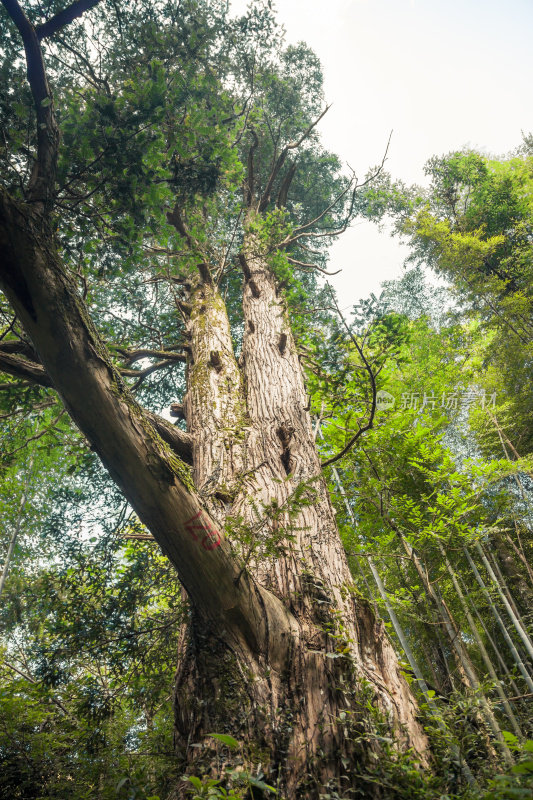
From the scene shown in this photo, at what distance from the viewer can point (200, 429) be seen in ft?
10.4

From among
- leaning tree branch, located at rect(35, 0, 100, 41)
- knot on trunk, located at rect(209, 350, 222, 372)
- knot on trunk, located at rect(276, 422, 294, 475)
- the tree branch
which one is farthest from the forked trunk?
leaning tree branch, located at rect(35, 0, 100, 41)

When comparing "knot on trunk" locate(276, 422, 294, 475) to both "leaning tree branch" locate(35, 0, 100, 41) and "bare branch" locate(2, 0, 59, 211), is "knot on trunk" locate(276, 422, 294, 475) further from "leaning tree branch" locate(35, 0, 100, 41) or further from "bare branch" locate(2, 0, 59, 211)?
"leaning tree branch" locate(35, 0, 100, 41)

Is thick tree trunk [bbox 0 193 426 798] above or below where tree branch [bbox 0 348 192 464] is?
below

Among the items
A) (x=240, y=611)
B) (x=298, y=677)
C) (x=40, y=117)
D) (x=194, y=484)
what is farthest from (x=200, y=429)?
(x=40, y=117)

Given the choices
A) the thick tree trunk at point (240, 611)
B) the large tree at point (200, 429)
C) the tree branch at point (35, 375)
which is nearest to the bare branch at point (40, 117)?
the large tree at point (200, 429)

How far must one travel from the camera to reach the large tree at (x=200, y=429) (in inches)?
62.4

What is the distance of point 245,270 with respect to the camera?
509 centimetres

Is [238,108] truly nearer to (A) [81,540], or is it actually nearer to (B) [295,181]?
(B) [295,181]

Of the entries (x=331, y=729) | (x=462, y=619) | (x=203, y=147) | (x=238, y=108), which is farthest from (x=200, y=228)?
(x=462, y=619)

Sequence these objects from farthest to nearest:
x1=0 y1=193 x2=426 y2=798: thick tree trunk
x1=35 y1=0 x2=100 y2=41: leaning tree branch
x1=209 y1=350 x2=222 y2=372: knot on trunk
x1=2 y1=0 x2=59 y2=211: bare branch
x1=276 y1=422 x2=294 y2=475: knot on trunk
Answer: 1. x1=209 y1=350 x2=222 y2=372: knot on trunk
2. x1=276 y1=422 x2=294 y2=475: knot on trunk
3. x1=35 y1=0 x2=100 y2=41: leaning tree branch
4. x1=2 y1=0 x2=59 y2=211: bare branch
5. x1=0 y1=193 x2=426 y2=798: thick tree trunk

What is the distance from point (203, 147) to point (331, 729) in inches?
147

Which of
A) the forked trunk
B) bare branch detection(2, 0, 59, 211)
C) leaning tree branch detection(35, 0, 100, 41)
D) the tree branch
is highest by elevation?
Result: leaning tree branch detection(35, 0, 100, 41)

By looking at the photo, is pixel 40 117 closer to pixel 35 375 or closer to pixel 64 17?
pixel 64 17

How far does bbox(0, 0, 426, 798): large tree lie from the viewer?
158 centimetres
